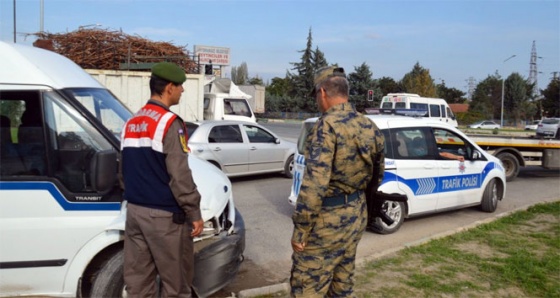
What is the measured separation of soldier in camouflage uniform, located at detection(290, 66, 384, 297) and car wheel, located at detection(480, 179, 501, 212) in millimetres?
6176

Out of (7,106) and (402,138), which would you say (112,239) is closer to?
(7,106)

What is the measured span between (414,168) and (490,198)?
2.27 m

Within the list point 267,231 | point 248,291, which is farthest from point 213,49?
point 248,291

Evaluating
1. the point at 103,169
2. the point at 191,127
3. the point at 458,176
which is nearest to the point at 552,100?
the point at 458,176

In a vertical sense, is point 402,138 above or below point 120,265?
above

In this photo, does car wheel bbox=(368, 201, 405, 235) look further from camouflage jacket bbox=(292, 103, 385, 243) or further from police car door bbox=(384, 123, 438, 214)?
camouflage jacket bbox=(292, 103, 385, 243)

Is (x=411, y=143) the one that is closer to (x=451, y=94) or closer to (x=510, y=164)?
(x=510, y=164)

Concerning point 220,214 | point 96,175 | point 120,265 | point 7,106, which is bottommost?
point 120,265

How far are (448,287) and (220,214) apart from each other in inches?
103

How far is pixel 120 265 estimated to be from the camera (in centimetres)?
384

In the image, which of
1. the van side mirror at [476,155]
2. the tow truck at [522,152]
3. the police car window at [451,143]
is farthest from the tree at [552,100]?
the van side mirror at [476,155]

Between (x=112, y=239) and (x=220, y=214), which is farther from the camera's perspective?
(x=220, y=214)

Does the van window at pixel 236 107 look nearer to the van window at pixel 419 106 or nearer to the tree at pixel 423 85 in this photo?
the van window at pixel 419 106

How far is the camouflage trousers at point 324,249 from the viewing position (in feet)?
11.0
